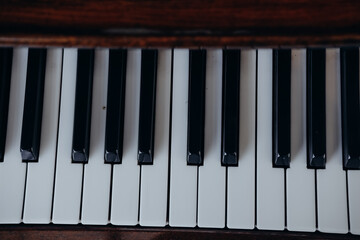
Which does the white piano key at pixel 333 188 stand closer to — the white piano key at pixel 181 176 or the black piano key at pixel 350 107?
the black piano key at pixel 350 107

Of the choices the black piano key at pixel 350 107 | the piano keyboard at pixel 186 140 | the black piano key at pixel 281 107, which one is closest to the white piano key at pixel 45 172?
the piano keyboard at pixel 186 140

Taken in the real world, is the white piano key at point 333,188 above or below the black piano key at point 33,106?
below

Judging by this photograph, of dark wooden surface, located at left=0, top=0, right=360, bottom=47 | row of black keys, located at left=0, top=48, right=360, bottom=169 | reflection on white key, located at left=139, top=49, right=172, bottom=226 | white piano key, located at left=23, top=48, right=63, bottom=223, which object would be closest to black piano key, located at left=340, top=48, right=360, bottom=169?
row of black keys, located at left=0, top=48, right=360, bottom=169

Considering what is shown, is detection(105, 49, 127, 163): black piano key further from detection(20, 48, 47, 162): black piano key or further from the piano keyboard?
detection(20, 48, 47, 162): black piano key

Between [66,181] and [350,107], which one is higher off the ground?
[350,107]

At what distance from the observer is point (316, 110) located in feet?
3.15

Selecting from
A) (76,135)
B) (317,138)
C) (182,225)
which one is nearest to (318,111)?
(317,138)

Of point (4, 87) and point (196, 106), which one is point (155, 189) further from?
point (4, 87)

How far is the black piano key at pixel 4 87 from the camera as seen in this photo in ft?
3.21

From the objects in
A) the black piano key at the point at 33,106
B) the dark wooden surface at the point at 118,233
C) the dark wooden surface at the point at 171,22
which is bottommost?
the dark wooden surface at the point at 118,233

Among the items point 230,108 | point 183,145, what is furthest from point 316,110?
point 183,145

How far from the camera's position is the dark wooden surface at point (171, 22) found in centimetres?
88

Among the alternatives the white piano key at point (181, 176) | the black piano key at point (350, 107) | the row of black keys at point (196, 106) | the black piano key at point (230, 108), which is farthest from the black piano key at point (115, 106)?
the black piano key at point (350, 107)

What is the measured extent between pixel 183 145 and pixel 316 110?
28 centimetres
